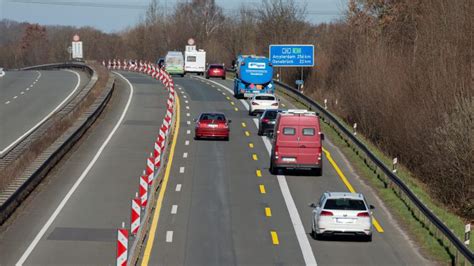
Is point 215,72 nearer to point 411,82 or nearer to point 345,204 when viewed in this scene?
point 411,82

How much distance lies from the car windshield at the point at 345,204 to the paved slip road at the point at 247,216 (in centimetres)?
101

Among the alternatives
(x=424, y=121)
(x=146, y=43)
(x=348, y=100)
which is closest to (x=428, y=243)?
(x=424, y=121)

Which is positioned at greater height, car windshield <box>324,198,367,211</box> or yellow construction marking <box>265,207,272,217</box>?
car windshield <box>324,198,367,211</box>

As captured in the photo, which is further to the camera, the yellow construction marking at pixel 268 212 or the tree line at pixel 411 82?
the tree line at pixel 411 82

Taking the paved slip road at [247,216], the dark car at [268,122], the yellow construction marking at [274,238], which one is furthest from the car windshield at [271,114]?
the yellow construction marking at [274,238]

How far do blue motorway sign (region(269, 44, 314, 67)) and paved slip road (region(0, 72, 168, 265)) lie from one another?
2370cm

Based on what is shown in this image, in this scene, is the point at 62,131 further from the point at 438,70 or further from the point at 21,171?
the point at 438,70

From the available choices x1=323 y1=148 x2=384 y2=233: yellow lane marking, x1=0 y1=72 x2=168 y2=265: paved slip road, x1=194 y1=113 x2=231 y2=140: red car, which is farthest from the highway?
x1=323 y1=148 x2=384 y2=233: yellow lane marking

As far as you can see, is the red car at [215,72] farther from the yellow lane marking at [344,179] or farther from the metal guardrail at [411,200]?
the yellow lane marking at [344,179]

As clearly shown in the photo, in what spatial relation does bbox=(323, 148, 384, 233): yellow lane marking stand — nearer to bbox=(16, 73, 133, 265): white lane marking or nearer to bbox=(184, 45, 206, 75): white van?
bbox=(16, 73, 133, 265): white lane marking

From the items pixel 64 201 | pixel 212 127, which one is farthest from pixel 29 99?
pixel 64 201

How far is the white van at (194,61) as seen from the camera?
98.4 metres

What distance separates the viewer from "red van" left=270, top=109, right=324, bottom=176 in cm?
3525

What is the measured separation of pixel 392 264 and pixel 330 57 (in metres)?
57.4
